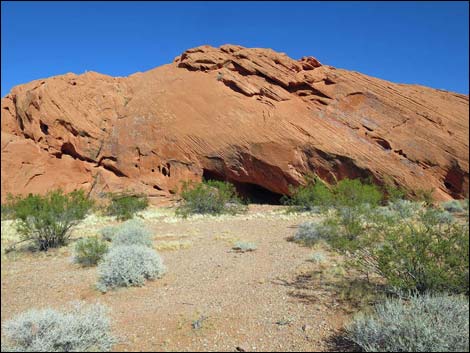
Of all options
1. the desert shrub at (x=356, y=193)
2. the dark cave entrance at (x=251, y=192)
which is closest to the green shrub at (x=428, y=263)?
the desert shrub at (x=356, y=193)

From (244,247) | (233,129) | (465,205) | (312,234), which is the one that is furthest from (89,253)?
(465,205)

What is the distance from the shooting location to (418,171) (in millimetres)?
18469

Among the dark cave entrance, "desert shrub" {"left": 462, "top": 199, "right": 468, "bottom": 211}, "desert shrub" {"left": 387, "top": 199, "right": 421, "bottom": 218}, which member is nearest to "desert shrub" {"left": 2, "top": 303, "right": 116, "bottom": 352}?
"desert shrub" {"left": 387, "top": 199, "right": 421, "bottom": 218}

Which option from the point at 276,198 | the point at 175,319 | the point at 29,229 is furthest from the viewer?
the point at 276,198

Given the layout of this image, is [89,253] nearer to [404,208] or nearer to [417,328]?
[417,328]

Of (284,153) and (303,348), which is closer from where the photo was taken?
(303,348)

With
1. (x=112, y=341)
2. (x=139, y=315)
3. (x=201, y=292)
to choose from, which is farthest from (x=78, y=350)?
(x=201, y=292)

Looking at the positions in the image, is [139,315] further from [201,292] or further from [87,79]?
[87,79]

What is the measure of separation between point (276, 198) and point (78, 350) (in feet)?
61.8

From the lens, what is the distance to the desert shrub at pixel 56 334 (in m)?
4.25

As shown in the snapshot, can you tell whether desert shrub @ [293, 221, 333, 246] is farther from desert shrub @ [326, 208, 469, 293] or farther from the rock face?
the rock face

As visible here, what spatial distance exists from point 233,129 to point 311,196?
221 inches

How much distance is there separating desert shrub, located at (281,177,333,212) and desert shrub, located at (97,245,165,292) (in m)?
9.78

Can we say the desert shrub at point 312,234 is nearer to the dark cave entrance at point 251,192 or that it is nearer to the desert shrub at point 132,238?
the desert shrub at point 132,238
